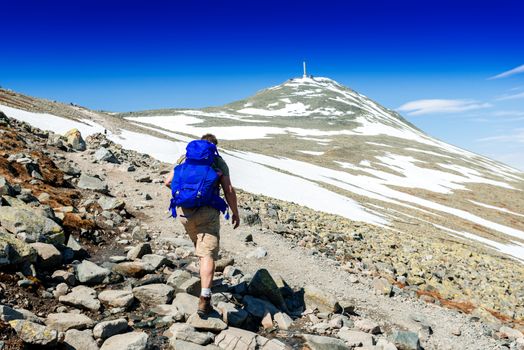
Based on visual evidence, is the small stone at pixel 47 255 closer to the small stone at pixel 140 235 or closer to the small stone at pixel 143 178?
the small stone at pixel 140 235

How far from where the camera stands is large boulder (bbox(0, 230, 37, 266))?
274 inches

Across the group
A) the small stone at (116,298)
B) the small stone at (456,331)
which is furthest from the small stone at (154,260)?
the small stone at (456,331)

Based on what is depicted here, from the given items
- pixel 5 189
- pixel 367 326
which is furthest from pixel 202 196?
pixel 5 189

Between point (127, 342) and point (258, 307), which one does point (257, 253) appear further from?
point (127, 342)

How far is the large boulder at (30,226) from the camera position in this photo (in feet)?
28.1

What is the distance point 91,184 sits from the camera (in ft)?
51.5

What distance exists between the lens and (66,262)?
877 cm

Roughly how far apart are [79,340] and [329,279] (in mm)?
7971

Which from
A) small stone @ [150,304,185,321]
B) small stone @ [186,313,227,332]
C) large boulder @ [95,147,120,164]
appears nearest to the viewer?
small stone @ [186,313,227,332]

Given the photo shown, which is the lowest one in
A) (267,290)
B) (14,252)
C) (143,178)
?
(267,290)

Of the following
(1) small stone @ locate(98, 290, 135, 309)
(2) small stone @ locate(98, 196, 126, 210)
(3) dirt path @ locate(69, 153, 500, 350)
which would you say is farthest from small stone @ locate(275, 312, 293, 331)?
(2) small stone @ locate(98, 196, 126, 210)

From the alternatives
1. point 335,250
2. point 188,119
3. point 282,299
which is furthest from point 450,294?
point 188,119

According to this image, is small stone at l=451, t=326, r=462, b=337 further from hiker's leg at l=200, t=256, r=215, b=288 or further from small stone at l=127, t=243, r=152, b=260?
small stone at l=127, t=243, r=152, b=260

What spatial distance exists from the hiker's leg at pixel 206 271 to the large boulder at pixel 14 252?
132 inches
